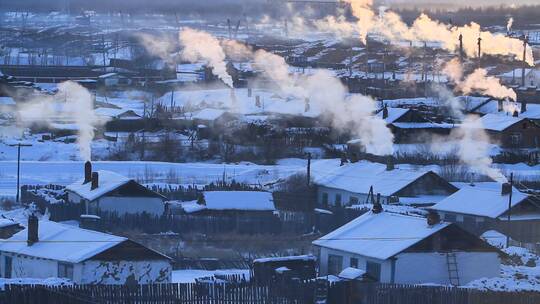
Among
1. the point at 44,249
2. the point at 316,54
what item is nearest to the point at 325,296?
the point at 44,249

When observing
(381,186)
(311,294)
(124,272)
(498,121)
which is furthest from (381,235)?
(498,121)

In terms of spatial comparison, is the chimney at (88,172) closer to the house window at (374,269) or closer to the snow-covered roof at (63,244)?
the snow-covered roof at (63,244)

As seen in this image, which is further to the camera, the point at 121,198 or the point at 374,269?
the point at 121,198

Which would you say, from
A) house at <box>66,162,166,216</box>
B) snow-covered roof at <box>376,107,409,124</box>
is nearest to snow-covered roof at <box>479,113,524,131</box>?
snow-covered roof at <box>376,107,409,124</box>

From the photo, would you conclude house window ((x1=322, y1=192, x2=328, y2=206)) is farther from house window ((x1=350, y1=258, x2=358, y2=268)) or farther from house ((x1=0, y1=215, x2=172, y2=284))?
house ((x1=0, y1=215, x2=172, y2=284))

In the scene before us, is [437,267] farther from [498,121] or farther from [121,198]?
[498,121]

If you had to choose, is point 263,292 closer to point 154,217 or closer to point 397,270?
point 397,270
